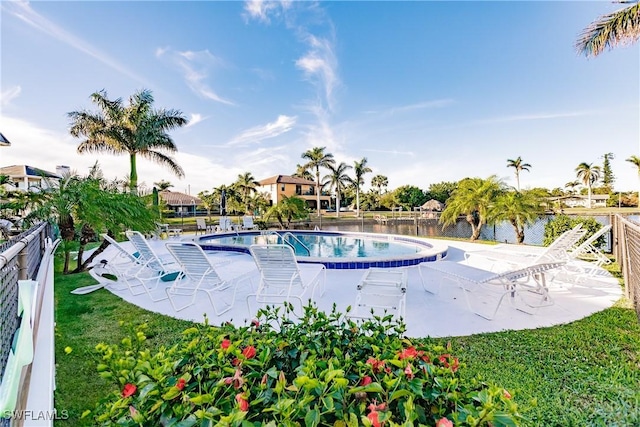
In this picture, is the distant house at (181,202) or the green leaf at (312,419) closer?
the green leaf at (312,419)

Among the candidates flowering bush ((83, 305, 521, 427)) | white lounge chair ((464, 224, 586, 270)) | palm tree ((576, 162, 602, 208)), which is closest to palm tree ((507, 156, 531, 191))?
palm tree ((576, 162, 602, 208))

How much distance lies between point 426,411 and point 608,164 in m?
89.9

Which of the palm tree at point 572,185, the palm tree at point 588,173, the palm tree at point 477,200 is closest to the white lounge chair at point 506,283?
the palm tree at point 477,200

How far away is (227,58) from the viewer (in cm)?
1636

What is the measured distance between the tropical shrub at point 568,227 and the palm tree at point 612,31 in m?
6.00

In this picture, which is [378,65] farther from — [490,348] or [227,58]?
[490,348]

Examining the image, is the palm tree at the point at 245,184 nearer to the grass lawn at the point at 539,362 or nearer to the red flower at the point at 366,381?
the grass lawn at the point at 539,362

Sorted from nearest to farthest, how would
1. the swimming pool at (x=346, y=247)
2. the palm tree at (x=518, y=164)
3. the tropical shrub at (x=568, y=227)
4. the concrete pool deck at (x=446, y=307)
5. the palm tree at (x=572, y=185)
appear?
the concrete pool deck at (x=446, y=307)
the swimming pool at (x=346, y=247)
the tropical shrub at (x=568, y=227)
the palm tree at (x=518, y=164)
the palm tree at (x=572, y=185)

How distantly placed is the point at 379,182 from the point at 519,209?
2012 inches

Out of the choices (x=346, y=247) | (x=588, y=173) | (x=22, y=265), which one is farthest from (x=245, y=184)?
(x=588, y=173)

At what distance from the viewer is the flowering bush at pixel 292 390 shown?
36.7 inches

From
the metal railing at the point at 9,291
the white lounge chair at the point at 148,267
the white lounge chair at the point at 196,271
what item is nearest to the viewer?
the metal railing at the point at 9,291

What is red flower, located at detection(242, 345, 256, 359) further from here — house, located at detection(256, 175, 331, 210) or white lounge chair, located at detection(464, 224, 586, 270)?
house, located at detection(256, 175, 331, 210)

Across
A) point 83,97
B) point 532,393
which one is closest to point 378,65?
point 83,97
